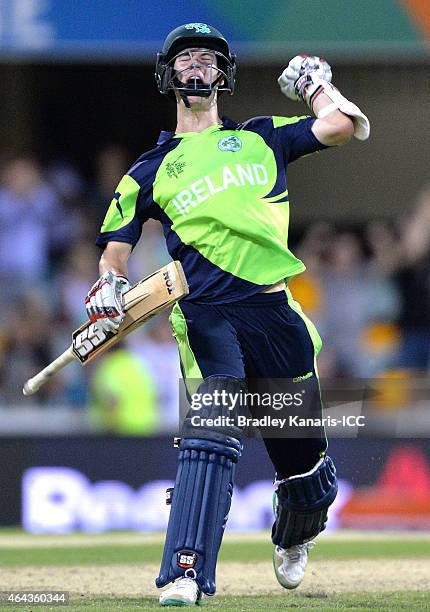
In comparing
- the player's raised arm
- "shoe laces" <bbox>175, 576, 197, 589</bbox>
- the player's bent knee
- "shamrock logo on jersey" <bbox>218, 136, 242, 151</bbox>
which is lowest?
"shoe laces" <bbox>175, 576, 197, 589</bbox>

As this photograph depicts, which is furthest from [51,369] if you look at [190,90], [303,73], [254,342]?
[303,73]

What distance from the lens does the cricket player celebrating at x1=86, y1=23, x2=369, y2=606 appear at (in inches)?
184

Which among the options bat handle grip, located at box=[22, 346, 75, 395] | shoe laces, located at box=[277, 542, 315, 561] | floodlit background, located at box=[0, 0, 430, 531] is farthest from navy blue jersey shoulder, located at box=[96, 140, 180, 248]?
floodlit background, located at box=[0, 0, 430, 531]

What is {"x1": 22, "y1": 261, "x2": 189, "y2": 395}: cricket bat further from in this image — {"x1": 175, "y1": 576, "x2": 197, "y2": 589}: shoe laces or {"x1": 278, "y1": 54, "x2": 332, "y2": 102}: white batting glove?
{"x1": 175, "y1": 576, "x2": 197, "y2": 589}: shoe laces

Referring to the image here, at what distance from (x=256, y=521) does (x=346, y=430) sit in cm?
122

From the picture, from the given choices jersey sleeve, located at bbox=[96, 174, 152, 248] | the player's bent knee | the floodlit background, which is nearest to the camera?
jersey sleeve, located at bbox=[96, 174, 152, 248]

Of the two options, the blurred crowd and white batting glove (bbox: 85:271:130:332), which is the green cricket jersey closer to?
white batting glove (bbox: 85:271:130:332)

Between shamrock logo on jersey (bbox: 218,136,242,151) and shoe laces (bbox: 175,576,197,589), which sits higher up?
shamrock logo on jersey (bbox: 218,136,242,151)

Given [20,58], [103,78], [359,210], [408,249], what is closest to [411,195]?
[359,210]

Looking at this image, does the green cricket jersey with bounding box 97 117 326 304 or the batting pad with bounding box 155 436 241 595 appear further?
the green cricket jersey with bounding box 97 117 326 304

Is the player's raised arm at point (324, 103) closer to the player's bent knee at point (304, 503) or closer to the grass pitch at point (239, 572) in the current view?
the player's bent knee at point (304, 503)

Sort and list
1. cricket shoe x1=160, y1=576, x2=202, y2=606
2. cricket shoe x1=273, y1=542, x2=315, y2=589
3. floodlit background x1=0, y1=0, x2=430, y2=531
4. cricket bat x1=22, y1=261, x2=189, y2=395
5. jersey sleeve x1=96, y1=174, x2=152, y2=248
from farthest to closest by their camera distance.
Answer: floodlit background x1=0, y1=0, x2=430, y2=531, cricket shoe x1=273, y1=542, x2=315, y2=589, jersey sleeve x1=96, y1=174, x2=152, y2=248, cricket bat x1=22, y1=261, x2=189, y2=395, cricket shoe x1=160, y1=576, x2=202, y2=606

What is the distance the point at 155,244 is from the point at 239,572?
169 inches

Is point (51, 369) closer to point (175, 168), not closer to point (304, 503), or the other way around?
point (175, 168)
